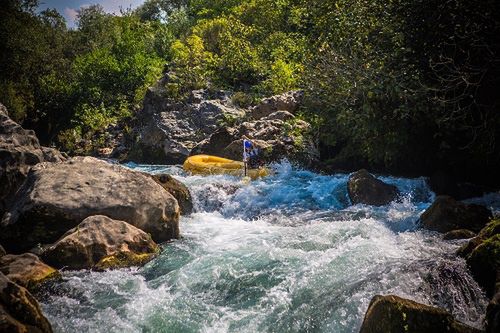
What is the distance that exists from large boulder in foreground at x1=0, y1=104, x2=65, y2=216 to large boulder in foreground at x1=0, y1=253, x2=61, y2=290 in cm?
280

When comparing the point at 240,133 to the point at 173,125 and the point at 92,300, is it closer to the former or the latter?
the point at 173,125

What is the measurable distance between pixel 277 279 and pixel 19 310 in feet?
10.7

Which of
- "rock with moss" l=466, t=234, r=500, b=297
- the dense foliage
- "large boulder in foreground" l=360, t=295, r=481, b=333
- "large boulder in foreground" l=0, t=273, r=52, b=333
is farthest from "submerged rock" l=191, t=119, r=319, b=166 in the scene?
"large boulder in foreground" l=0, t=273, r=52, b=333

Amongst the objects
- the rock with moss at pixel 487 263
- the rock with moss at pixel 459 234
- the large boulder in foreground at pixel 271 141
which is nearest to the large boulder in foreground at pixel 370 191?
the rock with moss at pixel 459 234

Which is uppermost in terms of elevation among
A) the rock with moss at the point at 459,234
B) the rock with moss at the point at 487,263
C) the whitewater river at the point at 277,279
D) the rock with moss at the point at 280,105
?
the rock with moss at the point at 280,105

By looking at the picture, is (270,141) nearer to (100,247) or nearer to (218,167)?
(218,167)

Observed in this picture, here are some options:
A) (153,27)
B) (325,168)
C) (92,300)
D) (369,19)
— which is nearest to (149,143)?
(325,168)

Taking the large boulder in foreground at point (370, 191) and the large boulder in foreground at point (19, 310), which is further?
the large boulder in foreground at point (370, 191)

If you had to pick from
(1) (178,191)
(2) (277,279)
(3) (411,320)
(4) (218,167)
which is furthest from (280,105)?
(3) (411,320)

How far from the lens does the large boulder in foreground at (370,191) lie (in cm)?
945

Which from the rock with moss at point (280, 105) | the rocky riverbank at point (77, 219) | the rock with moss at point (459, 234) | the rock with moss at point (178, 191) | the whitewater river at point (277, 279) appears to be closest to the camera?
Result: the whitewater river at point (277, 279)

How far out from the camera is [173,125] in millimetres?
17438

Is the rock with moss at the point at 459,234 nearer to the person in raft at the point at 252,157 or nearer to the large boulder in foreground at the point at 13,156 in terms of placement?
the person in raft at the point at 252,157

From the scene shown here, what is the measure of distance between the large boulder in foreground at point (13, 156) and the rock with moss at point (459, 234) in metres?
8.54
